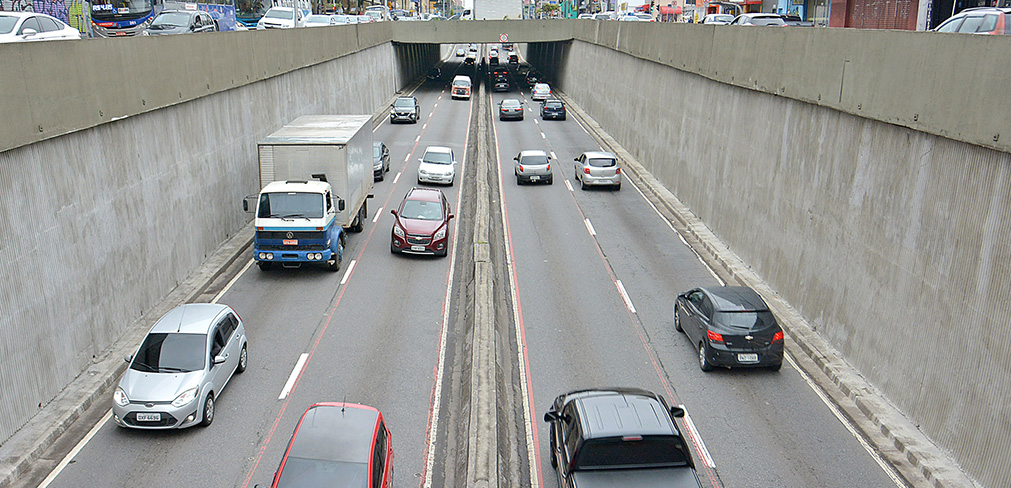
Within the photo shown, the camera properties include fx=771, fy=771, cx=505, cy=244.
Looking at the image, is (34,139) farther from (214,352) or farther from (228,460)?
(228,460)

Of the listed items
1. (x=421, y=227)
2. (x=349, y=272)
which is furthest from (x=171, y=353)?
(x=421, y=227)

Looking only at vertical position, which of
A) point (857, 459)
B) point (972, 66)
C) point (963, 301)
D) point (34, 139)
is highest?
point (972, 66)

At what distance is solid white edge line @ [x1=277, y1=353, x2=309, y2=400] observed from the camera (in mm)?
15180

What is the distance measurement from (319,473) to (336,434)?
767 millimetres

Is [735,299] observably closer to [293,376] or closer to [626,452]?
[626,452]

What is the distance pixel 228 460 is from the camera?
42.1 feet

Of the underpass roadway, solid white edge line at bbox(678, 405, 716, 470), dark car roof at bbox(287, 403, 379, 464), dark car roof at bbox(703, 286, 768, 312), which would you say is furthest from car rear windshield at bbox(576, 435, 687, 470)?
dark car roof at bbox(703, 286, 768, 312)

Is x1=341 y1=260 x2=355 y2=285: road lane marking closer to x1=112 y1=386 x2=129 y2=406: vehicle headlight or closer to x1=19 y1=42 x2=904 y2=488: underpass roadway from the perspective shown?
x1=19 y1=42 x2=904 y2=488: underpass roadway

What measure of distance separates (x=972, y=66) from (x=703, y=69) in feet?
57.6

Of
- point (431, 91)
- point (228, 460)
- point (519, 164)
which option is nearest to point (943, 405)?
point (228, 460)

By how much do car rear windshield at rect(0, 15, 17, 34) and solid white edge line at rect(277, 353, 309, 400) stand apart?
36.1ft

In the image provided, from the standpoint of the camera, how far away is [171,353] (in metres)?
14.0

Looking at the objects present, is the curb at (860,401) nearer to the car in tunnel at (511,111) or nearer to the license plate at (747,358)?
the license plate at (747,358)

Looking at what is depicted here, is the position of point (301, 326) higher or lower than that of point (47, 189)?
lower
